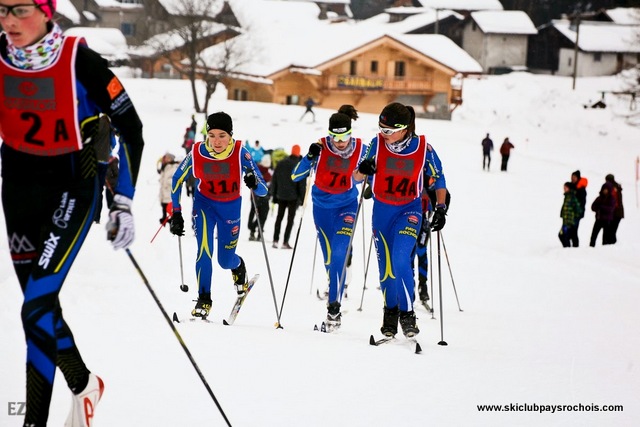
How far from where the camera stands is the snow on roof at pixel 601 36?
241 feet

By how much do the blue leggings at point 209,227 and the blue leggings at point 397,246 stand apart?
1.45m

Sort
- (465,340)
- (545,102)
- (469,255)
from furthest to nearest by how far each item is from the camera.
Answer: (545,102)
(469,255)
(465,340)

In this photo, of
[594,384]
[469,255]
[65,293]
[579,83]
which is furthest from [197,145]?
[579,83]

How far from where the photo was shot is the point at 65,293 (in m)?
7.98

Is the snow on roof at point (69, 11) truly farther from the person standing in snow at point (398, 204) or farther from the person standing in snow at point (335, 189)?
the person standing in snow at point (398, 204)

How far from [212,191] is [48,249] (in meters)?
4.05

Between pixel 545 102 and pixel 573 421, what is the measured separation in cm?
5532

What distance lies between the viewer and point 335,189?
855 centimetres

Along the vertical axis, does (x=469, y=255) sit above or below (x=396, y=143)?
below

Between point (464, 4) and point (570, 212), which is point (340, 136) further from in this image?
point (464, 4)

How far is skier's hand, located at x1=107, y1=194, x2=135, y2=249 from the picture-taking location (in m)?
→ 3.70

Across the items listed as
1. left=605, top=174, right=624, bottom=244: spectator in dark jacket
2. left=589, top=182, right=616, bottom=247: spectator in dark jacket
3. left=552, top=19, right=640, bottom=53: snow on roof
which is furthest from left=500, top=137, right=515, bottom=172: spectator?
left=552, top=19, right=640, bottom=53: snow on roof

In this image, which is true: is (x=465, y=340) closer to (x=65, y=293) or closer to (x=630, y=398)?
(x=630, y=398)

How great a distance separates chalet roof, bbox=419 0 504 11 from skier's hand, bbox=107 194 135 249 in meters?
80.9
